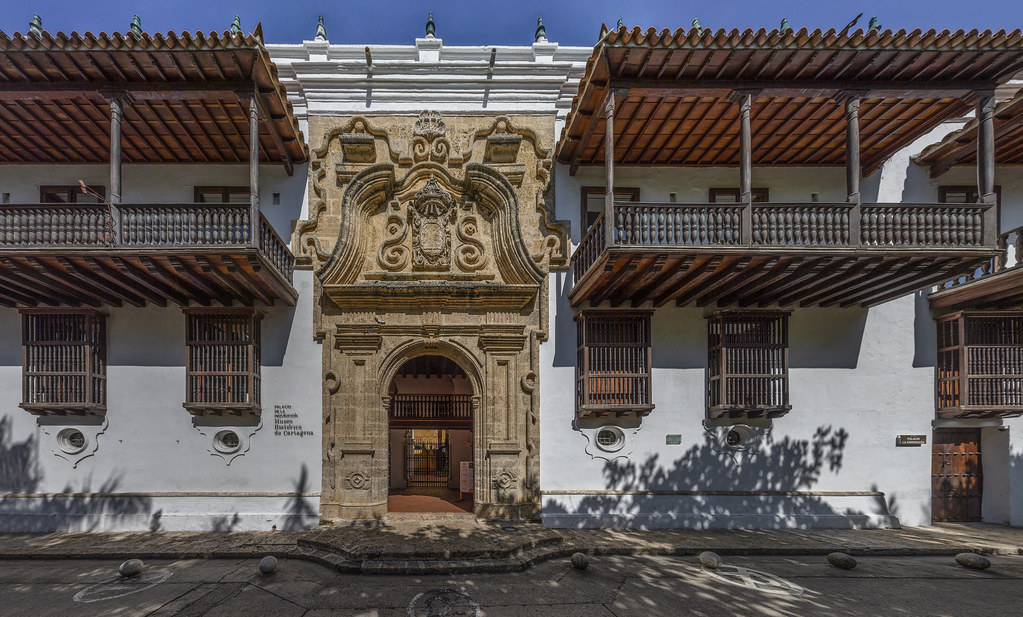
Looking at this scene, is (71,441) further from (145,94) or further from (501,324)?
(501,324)

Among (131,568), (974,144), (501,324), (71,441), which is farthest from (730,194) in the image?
(71,441)

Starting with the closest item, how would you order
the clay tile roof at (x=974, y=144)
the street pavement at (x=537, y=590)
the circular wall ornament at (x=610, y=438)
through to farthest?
the street pavement at (x=537, y=590), the clay tile roof at (x=974, y=144), the circular wall ornament at (x=610, y=438)

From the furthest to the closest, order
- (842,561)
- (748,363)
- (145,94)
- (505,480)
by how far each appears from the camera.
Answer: (748,363)
(505,480)
(145,94)
(842,561)

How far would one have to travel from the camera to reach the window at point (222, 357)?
355 inches

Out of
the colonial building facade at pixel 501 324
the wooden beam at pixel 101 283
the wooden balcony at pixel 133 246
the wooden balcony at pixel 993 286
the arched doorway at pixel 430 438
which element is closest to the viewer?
the wooden balcony at pixel 133 246

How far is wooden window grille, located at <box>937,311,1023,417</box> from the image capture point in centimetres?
915

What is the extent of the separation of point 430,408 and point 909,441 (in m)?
10.9

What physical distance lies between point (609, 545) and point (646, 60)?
834 centimetres

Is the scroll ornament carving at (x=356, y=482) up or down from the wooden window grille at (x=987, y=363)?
down

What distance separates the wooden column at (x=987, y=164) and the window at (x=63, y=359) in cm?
1644

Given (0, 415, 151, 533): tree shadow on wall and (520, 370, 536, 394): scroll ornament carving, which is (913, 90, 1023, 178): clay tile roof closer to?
(520, 370, 536, 394): scroll ornament carving

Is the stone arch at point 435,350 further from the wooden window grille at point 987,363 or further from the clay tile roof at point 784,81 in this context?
the wooden window grille at point 987,363

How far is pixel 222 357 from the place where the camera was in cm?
912

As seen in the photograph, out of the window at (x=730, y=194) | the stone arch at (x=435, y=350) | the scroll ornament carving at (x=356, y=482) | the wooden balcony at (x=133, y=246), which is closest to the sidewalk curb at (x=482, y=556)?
the scroll ornament carving at (x=356, y=482)
